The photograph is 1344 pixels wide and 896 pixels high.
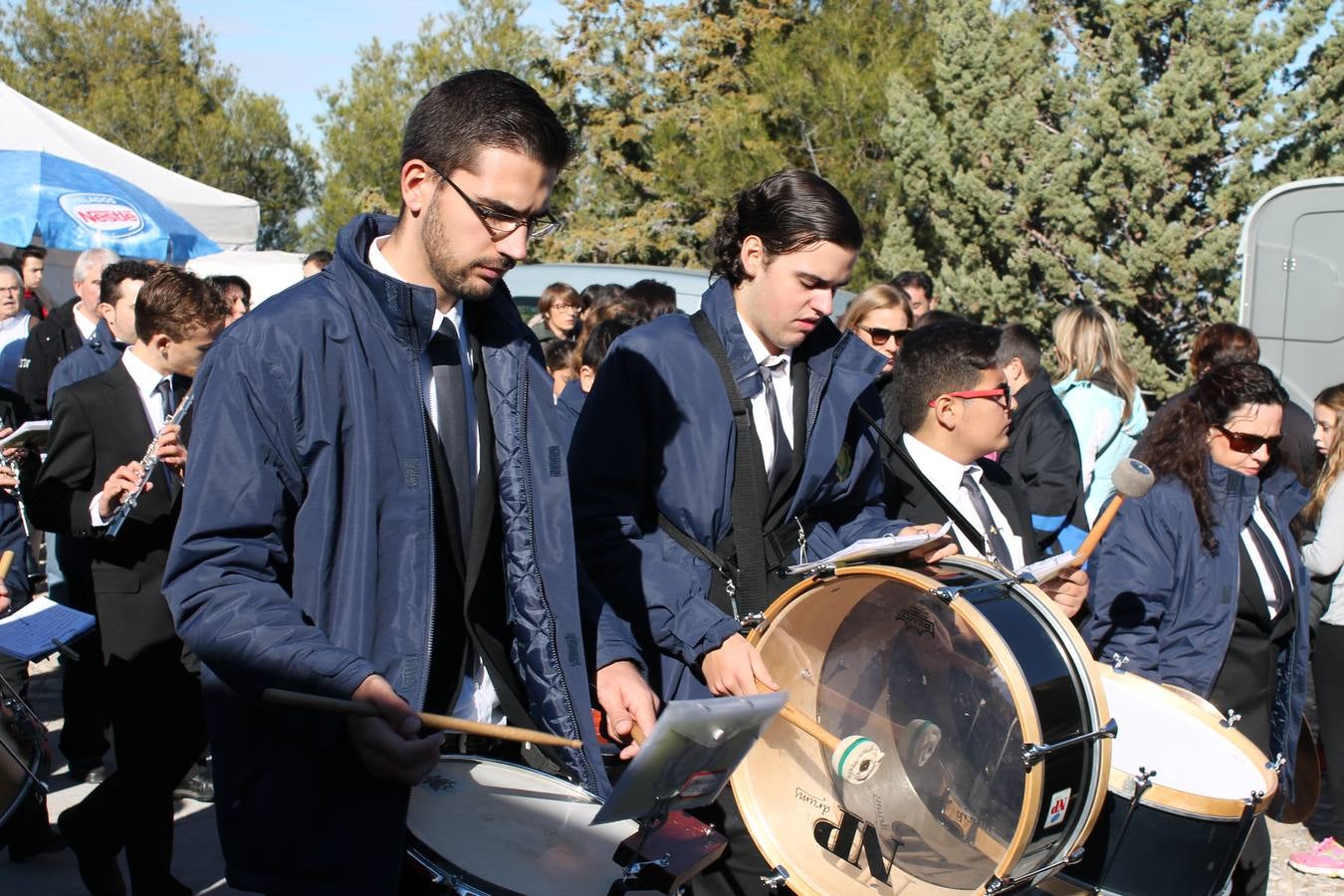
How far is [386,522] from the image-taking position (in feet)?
7.16

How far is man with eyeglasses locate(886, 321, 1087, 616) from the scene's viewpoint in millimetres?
4047

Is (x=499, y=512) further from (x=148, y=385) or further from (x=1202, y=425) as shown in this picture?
(x=1202, y=425)

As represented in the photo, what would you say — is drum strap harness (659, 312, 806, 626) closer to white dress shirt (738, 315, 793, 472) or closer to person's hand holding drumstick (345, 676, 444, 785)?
white dress shirt (738, 315, 793, 472)

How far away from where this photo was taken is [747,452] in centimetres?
305

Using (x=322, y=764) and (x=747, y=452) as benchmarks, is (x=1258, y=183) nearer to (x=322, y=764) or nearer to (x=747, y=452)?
(x=747, y=452)

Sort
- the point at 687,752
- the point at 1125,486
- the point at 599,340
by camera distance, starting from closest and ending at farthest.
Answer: the point at 687,752 < the point at 1125,486 < the point at 599,340

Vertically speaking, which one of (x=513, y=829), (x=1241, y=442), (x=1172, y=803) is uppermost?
(x=1241, y=442)

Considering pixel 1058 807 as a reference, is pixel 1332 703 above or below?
below

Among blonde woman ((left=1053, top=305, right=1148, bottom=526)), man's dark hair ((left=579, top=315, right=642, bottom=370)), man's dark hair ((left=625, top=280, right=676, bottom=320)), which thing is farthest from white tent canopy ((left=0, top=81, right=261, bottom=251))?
blonde woman ((left=1053, top=305, right=1148, bottom=526))

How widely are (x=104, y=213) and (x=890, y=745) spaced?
10.3 m

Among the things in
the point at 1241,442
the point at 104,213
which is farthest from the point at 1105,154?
the point at 1241,442

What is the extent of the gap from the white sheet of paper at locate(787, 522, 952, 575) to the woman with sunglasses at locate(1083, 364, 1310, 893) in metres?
1.76

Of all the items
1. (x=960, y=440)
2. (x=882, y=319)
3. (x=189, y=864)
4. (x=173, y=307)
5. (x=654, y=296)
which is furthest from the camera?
(x=654, y=296)

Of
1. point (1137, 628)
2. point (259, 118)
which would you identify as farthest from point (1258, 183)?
point (259, 118)
